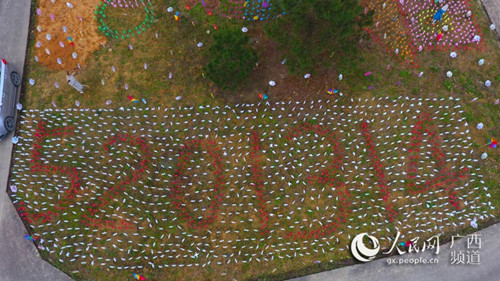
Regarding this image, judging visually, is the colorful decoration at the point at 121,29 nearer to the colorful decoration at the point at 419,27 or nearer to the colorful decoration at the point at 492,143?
the colorful decoration at the point at 419,27

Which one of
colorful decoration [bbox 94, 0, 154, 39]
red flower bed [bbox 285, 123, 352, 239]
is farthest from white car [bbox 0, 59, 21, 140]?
red flower bed [bbox 285, 123, 352, 239]

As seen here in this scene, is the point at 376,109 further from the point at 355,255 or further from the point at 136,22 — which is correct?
the point at 136,22

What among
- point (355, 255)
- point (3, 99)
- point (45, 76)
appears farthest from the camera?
point (45, 76)

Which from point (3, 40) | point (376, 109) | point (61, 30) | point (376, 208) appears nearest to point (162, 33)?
point (61, 30)

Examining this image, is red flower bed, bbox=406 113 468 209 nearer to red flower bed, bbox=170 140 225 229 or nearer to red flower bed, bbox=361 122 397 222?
red flower bed, bbox=361 122 397 222

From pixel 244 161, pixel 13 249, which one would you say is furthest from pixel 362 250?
pixel 13 249

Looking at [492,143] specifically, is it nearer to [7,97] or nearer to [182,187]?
[182,187]
